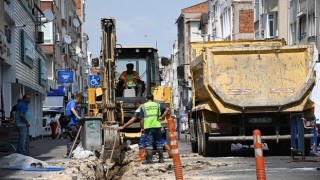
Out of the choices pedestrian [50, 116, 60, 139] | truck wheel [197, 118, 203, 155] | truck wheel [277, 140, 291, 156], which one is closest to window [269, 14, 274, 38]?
pedestrian [50, 116, 60, 139]

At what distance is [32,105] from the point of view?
44625mm

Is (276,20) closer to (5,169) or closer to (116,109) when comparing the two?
(116,109)

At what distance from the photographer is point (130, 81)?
22688 mm

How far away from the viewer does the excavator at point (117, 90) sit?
1916cm

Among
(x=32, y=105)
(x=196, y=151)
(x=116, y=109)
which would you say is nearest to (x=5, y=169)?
(x=116, y=109)

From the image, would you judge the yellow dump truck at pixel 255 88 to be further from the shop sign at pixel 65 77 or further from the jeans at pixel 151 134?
the shop sign at pixel 65 77

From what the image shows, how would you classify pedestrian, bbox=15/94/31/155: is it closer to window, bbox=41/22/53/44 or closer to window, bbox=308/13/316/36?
window, bbox=308/13/316/36

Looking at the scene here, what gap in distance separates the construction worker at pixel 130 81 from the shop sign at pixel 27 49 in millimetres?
13827

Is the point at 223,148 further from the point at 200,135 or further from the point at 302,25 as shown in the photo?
the point at 302,25

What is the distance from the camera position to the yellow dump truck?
19047 mm

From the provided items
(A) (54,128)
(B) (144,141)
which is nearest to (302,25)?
(A) (54,128)

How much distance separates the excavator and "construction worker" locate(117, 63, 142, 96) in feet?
0.20

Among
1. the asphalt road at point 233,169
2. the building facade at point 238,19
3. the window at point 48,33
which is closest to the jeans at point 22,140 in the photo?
the asphalt road at point 233,169

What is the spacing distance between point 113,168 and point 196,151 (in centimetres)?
443
